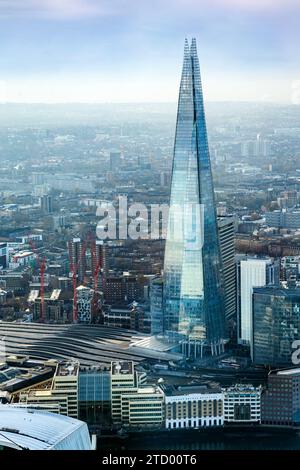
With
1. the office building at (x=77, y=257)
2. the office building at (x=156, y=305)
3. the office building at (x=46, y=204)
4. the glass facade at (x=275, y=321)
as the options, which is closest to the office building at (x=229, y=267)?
the glass facade at (x=275, y=321)

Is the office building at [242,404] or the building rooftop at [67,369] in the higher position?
the building rooftop at [67,369]

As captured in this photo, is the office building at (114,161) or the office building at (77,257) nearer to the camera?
the office building at (114,161)

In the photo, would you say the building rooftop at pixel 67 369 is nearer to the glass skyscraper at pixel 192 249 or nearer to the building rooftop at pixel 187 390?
the building rooftop at pixel 187 390

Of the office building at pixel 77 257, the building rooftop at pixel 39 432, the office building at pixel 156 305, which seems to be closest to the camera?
the building rooftop at pixel 39 432

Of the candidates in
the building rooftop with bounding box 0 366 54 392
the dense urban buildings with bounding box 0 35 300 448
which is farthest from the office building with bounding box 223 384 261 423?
the building rooftop with bounding box 0 366 54 392

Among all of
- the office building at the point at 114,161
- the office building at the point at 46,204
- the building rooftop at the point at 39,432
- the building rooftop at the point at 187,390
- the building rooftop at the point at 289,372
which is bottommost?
the building rooftop at the point at 187,390

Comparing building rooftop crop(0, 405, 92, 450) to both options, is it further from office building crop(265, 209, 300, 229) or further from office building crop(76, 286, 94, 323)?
office building crop(265, 209, 300, 229)
